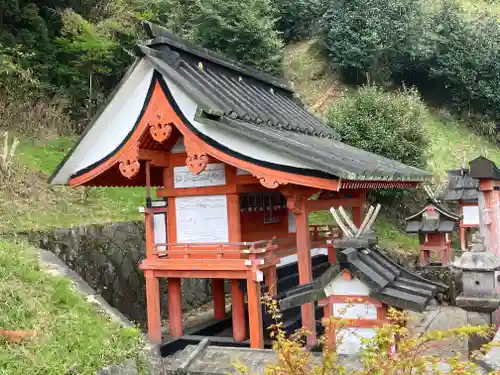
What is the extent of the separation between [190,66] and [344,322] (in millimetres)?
8010

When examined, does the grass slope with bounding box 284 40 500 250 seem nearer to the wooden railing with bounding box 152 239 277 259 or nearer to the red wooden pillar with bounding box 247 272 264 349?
the wooden railing with bounding box 152 239 277 259

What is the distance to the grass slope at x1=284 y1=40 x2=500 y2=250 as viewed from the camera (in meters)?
23.6

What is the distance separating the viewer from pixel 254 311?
9.08 m

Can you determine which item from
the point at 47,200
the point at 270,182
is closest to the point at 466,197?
the point at 270,182

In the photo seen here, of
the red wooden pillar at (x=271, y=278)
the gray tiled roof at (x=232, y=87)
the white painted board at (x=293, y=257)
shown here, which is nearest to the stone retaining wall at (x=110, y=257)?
the white painted board at (x=293, y=257)

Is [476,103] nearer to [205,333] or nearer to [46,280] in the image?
[205,333]

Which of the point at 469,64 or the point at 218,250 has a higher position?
the point at 469,64

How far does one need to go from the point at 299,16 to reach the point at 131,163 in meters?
26.0

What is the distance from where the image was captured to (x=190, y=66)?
1062cm

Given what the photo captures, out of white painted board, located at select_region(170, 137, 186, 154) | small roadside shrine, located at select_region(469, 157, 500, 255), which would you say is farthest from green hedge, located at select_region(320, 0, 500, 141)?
white painted board, located at select_region(170, 137, 186, 154)

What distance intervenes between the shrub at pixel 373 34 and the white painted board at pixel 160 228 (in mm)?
21030

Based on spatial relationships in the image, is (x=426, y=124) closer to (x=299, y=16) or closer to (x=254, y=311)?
(x=299, y=16)

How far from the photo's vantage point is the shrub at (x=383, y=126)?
62.5 ft

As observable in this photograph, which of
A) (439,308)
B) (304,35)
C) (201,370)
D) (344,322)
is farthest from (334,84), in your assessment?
(344,322)
